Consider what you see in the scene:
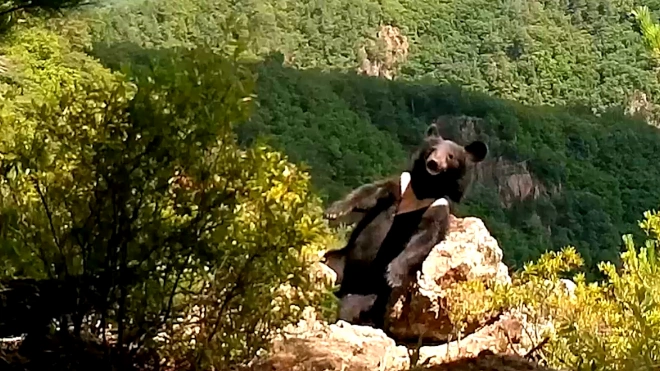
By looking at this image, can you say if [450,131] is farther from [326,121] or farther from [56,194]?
[56,194]

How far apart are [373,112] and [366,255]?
74 cm

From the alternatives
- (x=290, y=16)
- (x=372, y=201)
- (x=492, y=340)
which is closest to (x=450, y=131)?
(x=372, y=201)

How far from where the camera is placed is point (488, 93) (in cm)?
279

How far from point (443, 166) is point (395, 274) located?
25 centimetres

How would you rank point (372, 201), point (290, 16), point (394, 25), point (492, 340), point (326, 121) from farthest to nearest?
point (394, 25)
point (290, 16)
point (326, 121)
point (372, 201)
point (492, 340)

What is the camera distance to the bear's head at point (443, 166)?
1.83 m

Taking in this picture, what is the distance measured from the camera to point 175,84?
1.04 meters

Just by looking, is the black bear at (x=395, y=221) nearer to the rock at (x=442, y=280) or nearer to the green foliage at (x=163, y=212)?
the rock at (x=442, y=280)

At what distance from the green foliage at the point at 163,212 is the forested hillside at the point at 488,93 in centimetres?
89

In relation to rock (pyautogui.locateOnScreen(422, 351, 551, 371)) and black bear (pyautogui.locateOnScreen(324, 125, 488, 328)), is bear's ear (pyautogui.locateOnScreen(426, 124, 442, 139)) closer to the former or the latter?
black bear (pyautogui.locateOnScreen(324, 125, 488, 328))

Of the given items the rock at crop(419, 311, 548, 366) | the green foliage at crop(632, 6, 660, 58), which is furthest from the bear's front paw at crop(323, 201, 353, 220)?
the green foliage at crop(632, 6, 660, 58)

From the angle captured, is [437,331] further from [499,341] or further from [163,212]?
[163,212]

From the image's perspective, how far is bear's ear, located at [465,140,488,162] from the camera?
6.13 feet

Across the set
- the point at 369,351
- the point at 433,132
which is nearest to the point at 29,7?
the point at 369,351
